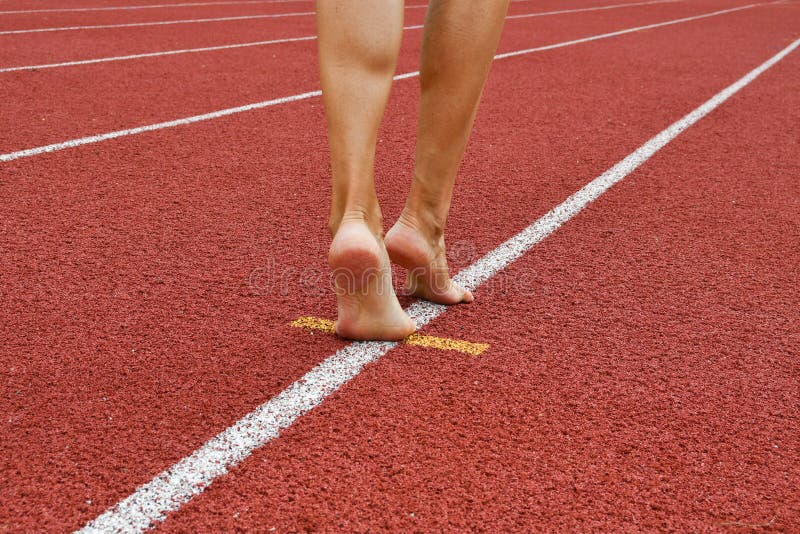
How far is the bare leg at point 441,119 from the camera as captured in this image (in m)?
2.18

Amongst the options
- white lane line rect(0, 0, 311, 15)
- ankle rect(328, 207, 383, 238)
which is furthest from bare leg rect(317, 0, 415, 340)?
white lane line rect(0, 0, 311, 15)

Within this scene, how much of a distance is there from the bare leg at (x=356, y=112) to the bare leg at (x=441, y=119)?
0.22 meters

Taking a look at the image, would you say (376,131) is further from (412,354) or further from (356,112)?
(412,354)

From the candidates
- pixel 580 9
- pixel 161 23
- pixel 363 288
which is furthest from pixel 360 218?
pixel 580 9

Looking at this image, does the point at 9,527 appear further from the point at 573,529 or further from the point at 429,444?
the point at 573,529

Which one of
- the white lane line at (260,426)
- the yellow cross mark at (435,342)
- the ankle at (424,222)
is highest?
the ankle at (424,222)

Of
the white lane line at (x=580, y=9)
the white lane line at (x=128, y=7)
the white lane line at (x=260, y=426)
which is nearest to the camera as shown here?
the white lane line at (x=260, y=426)

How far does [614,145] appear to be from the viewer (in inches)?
185

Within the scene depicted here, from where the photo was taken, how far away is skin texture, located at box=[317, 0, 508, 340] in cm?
198

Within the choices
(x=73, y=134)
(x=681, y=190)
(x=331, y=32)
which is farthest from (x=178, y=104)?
(x=331, y=32)

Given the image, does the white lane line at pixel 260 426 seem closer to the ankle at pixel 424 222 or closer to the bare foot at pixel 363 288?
the bare foot at pixel 363 288

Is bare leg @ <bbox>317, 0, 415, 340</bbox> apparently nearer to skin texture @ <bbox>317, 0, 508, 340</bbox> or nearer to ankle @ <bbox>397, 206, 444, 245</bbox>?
skin texture @ <bbox>317, 0, 508, 340</bbox>

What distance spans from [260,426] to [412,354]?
0.50 meters

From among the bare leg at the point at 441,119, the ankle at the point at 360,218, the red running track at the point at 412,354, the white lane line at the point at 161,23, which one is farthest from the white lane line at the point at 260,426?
the white lane line at the point at 161,23
